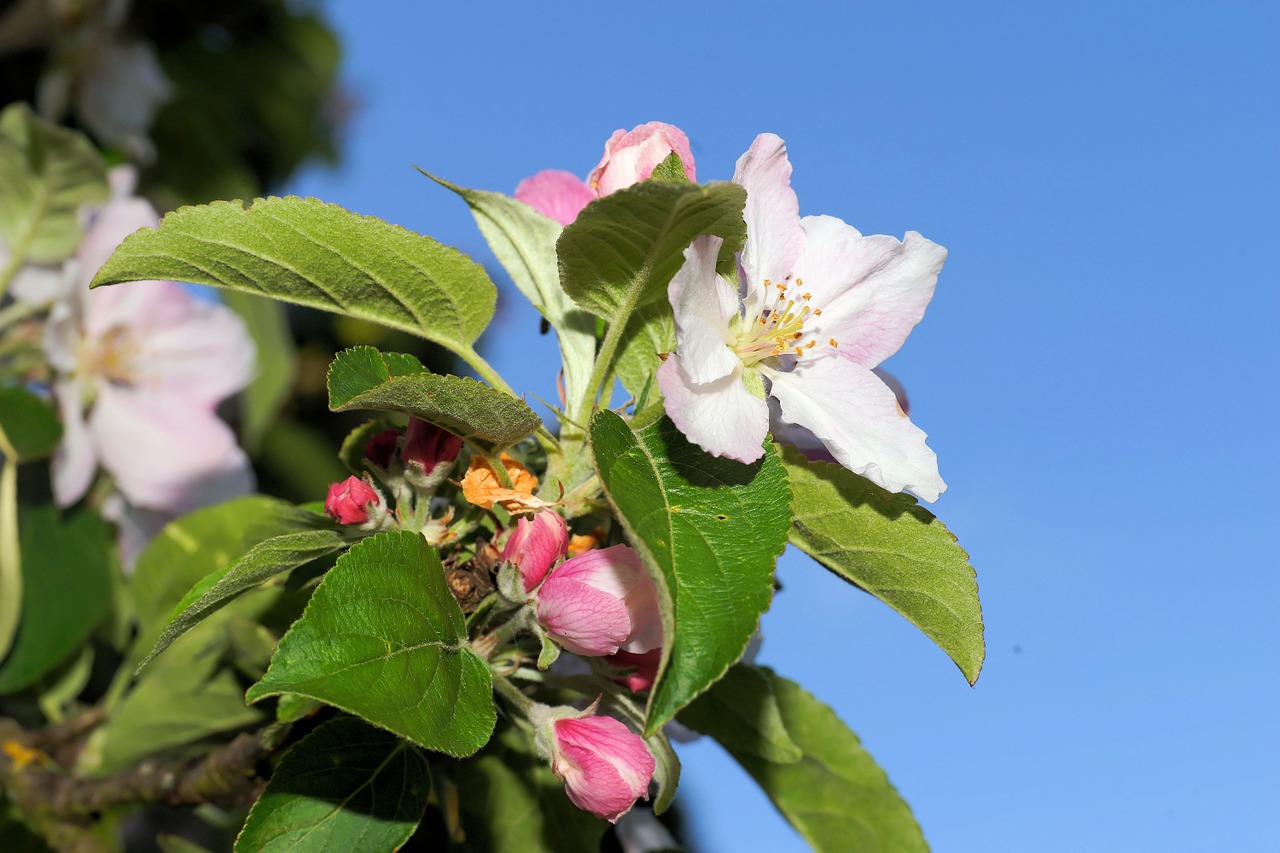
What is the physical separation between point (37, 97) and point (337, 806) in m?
2.19

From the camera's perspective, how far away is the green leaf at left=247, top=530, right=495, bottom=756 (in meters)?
0.62

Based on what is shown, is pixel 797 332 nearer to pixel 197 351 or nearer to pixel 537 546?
pixel 537 546

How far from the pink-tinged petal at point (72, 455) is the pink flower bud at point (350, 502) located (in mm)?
933

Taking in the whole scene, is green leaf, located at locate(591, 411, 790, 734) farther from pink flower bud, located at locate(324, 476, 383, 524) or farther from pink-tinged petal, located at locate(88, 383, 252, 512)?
pink-tinged petal, located at locate(88, 383, 252, 512)

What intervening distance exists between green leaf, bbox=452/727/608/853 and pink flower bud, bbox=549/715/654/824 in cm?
29

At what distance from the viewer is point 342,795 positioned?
2.64ft

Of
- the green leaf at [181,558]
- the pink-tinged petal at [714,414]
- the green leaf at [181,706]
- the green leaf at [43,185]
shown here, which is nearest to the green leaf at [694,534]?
the pink-tinged petal at [714,414]

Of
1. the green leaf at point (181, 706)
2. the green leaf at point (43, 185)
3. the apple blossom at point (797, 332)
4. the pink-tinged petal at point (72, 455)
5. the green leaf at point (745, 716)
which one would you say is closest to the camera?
the apple blossom at point (797, 332)

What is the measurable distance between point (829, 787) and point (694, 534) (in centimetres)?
51

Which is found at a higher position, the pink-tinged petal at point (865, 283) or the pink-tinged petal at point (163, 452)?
the pink-tinged petal at point (865, 283)

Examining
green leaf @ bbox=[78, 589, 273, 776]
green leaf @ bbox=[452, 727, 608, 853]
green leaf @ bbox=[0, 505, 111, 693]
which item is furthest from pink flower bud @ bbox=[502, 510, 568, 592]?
green leaf @ bbox=[0, 505, 111, 693]

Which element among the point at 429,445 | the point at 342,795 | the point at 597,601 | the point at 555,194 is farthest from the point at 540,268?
the point at 342,795

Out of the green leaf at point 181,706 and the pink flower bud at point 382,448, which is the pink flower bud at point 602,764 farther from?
the green leaf at point 181,706

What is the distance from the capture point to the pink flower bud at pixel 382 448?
2.81 ft
